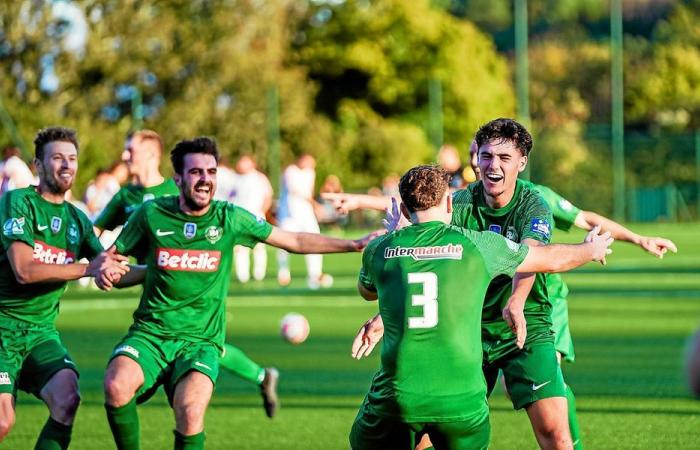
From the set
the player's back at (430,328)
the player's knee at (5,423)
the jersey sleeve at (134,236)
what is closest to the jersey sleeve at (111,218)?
the jersey sleeve at (134,236)

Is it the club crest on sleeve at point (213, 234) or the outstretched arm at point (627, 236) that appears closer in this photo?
the outstretched arm at point (627, 236)

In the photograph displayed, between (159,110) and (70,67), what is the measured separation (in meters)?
4.06

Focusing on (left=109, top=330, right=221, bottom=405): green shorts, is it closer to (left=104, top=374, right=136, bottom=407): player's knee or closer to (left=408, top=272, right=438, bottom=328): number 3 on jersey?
(left=104, top=374, right=136, bottom=407): player's knee

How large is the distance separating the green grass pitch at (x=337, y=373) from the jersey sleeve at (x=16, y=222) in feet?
6.17

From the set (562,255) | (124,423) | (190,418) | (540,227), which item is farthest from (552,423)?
(124,423)

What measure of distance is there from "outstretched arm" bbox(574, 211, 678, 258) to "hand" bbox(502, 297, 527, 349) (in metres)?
1.29

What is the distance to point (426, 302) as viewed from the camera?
5703 mm

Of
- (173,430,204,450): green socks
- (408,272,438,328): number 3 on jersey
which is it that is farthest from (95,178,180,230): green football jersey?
(408,272,438,328): number 3 on jersey

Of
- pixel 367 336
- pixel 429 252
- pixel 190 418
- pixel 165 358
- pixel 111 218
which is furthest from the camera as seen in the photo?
pixel 111 218

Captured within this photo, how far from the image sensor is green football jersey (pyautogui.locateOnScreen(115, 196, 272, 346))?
7637 mm

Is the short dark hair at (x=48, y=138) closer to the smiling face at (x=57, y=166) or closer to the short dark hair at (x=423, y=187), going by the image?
the smiling face at (x=57, y=166)

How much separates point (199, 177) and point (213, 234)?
36 centimetres

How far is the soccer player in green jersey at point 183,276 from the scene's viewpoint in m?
7.38

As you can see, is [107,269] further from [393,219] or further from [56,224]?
[393,219]
